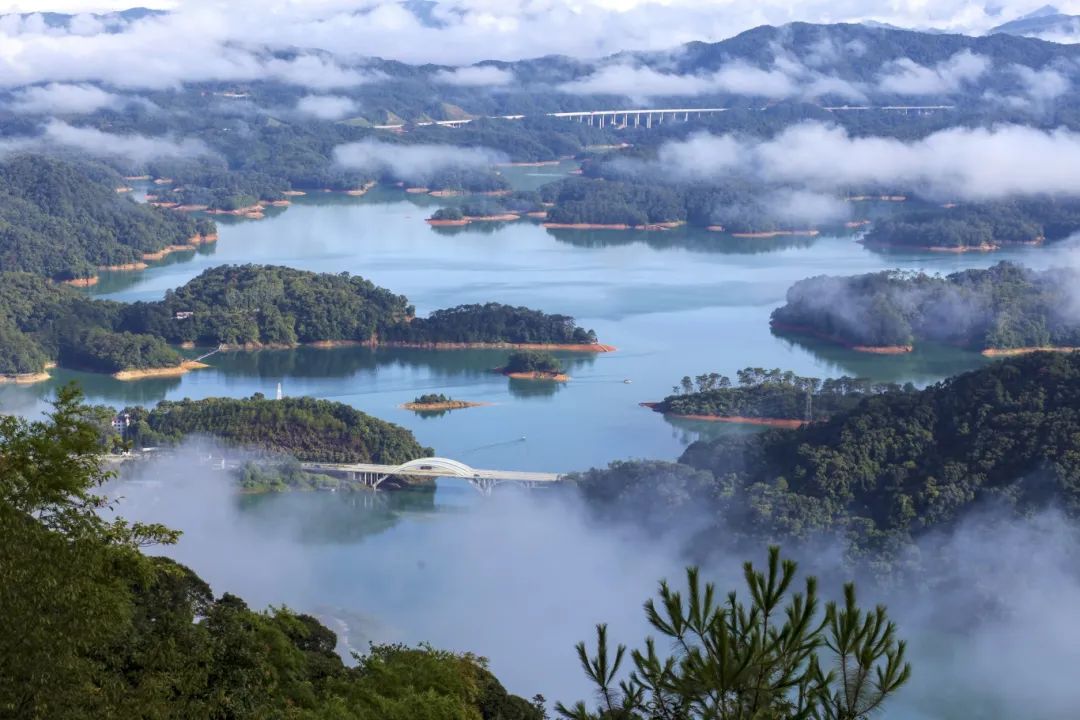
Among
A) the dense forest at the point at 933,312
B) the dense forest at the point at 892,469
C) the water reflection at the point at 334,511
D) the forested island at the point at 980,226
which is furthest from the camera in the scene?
the forested island at the point at 980,226

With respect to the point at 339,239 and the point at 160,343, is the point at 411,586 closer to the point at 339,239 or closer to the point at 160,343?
the point at 160,343

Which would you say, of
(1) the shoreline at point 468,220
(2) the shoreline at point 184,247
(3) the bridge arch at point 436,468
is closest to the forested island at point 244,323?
(3) the bridge arch at point 436,468

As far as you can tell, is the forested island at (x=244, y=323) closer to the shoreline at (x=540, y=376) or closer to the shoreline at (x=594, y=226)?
the shoreline at (x=540, y=376)

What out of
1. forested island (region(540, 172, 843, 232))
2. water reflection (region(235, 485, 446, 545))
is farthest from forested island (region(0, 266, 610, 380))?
forested island (region(540, 172, 843, 232))

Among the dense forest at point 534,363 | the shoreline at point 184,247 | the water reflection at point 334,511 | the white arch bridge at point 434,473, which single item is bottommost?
the water reflection at point 334,511

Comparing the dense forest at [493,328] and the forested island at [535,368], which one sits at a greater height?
the dense forest at [493,328]

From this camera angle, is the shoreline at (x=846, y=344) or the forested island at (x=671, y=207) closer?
the shoreline at (x=846, y=344)

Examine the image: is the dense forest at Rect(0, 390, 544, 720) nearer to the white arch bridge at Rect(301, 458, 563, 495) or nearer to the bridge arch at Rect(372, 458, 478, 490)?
the white arch bridge at Rect(301, 458, 563, 495)

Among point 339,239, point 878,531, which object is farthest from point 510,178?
point 878,531
